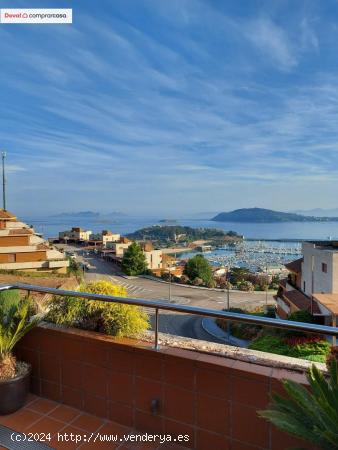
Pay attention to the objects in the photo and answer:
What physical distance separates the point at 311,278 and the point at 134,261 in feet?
71.1

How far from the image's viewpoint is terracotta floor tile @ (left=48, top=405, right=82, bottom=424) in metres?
2.19

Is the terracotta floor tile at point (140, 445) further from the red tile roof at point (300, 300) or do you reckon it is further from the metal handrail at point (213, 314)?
the red tile roof at point (300, 300)

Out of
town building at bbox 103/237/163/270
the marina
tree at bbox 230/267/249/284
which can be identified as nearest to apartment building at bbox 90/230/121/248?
town building at bbox 103/237/163/270

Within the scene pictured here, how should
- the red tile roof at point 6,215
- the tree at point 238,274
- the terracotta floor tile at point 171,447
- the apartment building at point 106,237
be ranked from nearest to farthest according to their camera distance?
the terracotta floor tile at point 171,447 → the red tile roof at point 6,215 → the tree at point 238,274 → the apartment building at point 106,237

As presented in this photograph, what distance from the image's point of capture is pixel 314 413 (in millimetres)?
1208

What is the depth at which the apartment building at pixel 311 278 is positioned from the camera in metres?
15.6

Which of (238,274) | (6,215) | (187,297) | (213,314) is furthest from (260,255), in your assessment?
(213,314)

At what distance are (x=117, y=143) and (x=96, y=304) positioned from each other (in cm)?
2550

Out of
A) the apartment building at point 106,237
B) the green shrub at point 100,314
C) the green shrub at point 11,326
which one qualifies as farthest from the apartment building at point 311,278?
the apartment building at point 106,237

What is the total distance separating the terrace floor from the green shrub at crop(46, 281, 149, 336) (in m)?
0.59

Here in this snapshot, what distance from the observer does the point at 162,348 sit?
199 cm

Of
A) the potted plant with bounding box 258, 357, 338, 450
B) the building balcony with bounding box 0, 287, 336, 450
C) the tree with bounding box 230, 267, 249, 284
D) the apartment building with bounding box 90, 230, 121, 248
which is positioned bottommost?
the tree with bounding box 230, 267, 249, 284

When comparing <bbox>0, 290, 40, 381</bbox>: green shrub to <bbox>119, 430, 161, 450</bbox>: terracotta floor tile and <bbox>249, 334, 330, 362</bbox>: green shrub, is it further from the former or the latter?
<bbox>249, 334, 330, 362</bbox>: green shrub

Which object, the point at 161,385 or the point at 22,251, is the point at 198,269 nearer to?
the point at 22,251
